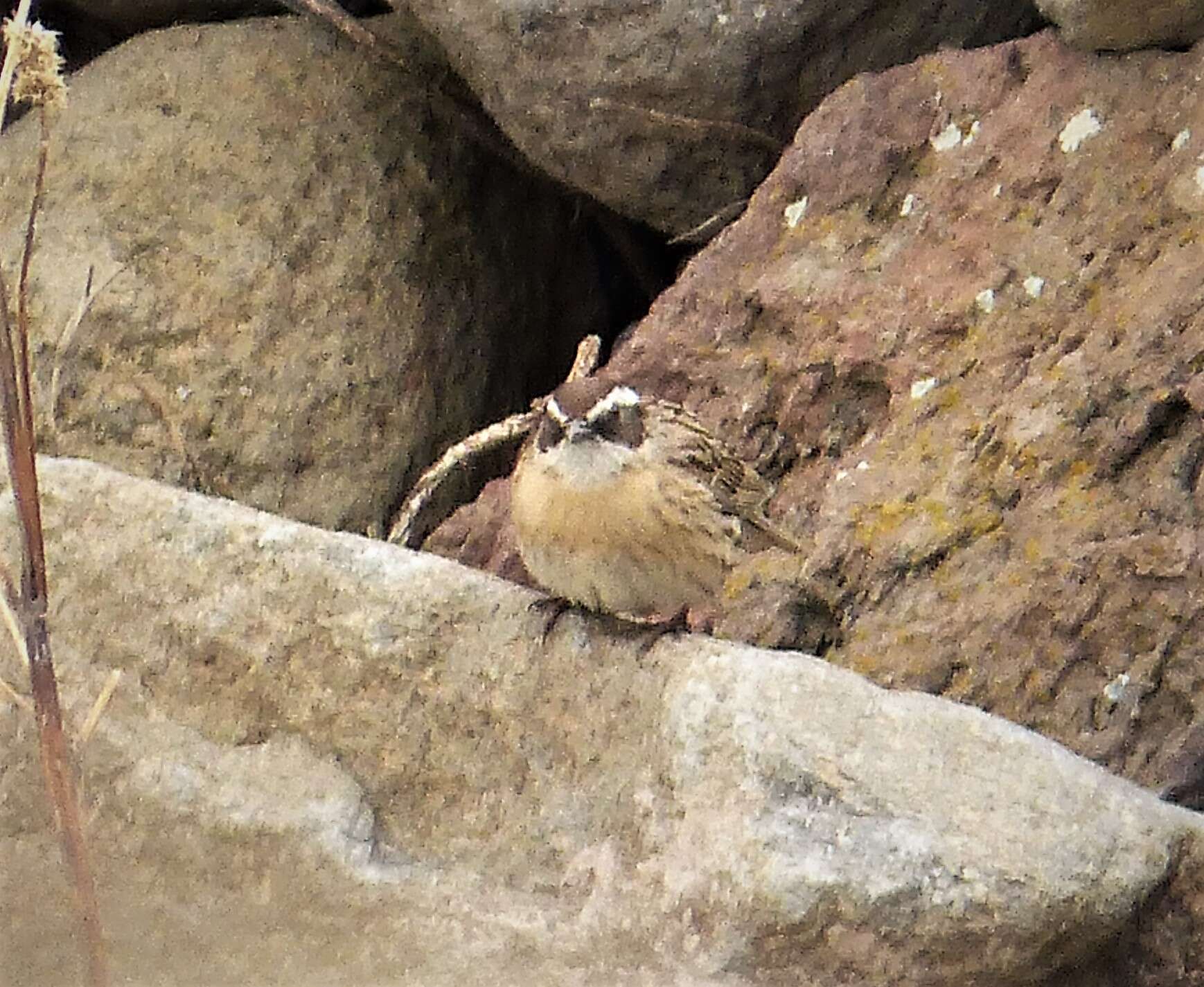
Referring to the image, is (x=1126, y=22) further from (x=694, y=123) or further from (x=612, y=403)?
(x=612, y=403)

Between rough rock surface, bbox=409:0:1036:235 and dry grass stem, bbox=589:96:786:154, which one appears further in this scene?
dry grass stem, bbox=589:96:786:154

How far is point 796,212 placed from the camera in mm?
4012


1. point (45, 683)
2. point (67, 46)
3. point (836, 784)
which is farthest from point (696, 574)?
point (67, 46)

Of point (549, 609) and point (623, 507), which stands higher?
point (623, 507)

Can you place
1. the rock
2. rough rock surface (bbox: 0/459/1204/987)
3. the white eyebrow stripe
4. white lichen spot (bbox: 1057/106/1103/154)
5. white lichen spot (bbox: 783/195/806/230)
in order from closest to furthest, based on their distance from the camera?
1. rough rock surface (bbox: 0/459/1204/987)
2. the white eyebrow stripe
3. the rock
4. white lichen spot (bbox: 1057/106/1103/154)
5. white lichen spot (bbox: 783/195/806/230)

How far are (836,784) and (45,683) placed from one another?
1281 millimetres

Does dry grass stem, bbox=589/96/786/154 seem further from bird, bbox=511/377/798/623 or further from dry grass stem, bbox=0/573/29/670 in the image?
dry grass stem, bbox=0/573/29/670

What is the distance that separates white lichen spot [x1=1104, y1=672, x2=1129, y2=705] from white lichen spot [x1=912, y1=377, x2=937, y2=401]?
0.83 meters

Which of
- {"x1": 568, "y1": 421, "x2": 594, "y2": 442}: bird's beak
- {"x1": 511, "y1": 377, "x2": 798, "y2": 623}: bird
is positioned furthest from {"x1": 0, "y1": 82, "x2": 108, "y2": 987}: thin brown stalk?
{"x1": 568, "y1": 421, "x2": 594, "y2": 442}: bird's beak

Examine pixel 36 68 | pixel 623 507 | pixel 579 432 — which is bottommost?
pixel 623 507

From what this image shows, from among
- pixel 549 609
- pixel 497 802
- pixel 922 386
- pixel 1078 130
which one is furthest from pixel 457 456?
pixel 497 802

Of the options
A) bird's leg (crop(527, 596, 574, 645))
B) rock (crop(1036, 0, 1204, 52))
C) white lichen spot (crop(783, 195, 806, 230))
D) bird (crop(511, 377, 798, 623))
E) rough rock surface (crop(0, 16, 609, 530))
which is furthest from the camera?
→ rough rock surface (crop(0, 16, 609, 530))

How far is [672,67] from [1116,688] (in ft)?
6.82

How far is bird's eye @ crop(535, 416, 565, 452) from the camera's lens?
3.26 meters
